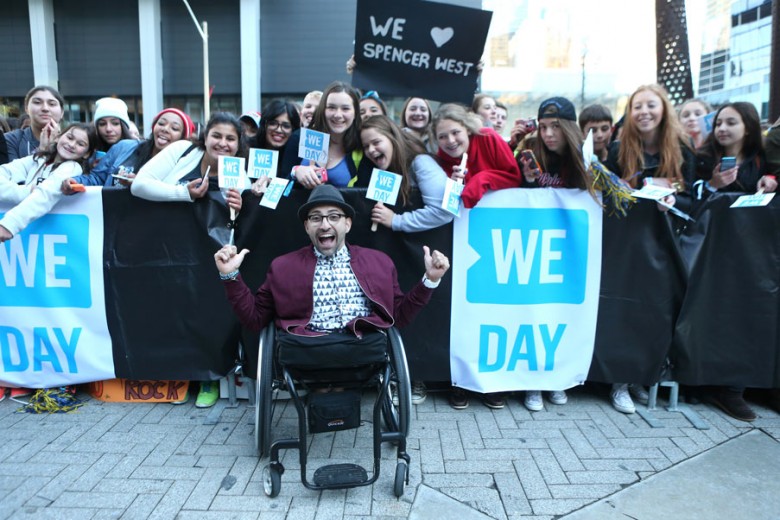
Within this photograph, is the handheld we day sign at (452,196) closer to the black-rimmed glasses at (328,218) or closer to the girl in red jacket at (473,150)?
the girl in red jacket at (473,150)

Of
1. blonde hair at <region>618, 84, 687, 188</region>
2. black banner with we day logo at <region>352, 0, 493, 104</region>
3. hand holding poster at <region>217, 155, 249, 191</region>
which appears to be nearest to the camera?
A: hand holding poster at <region>217, 155, 249, 191</region>

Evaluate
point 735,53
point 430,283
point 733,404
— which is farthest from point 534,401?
point 735,53

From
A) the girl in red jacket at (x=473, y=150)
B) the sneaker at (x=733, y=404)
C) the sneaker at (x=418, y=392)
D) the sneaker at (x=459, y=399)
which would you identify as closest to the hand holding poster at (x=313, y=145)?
the girl in red jacket at (x=473, y=150)

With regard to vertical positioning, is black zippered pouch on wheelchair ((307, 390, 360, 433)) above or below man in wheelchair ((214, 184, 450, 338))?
below

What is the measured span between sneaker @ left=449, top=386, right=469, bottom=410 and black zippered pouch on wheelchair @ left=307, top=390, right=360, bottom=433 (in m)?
1.24

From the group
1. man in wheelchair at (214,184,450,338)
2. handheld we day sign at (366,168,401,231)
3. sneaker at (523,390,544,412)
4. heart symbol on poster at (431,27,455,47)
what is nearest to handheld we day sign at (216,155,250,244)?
man in wheelchair at (214,184,450,338)

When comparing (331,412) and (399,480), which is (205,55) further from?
(399,480)

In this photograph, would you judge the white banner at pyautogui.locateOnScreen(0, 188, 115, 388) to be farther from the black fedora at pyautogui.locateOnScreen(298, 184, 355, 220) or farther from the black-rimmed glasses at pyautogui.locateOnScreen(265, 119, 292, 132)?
the black fedora at pyautogui.locateOnScreen(298, 184, 355, 220)

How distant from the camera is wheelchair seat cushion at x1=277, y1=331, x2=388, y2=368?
2457mm

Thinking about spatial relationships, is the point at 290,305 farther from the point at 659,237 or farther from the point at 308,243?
the point at 659,237

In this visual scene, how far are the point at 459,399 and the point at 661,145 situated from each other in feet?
7.40

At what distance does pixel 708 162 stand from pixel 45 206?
450 cm

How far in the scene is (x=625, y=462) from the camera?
116 inches

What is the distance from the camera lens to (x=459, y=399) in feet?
11.9
